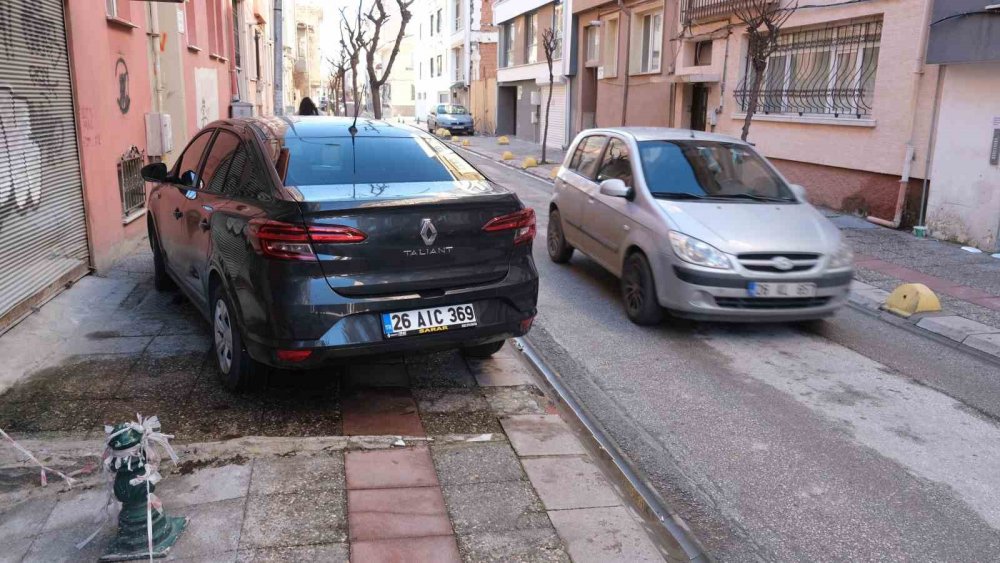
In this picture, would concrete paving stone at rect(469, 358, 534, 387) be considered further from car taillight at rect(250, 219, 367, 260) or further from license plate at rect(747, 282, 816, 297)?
license plate at rect(747, 282, 816, 297)

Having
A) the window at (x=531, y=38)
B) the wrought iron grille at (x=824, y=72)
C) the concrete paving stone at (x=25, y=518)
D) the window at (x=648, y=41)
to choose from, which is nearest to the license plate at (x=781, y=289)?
the concrete paving stone at (x=25, y=518)

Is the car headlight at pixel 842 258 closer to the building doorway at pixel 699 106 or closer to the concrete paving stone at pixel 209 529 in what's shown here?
the concrete paving stone at pixel 209 529

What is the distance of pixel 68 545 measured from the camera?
3158 mm

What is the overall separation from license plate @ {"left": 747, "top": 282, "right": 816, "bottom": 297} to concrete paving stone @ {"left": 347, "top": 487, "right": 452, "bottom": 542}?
3.49 metres

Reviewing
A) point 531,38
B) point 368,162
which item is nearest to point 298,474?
point 368,162

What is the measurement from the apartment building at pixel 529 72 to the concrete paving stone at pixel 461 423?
23.0 metres

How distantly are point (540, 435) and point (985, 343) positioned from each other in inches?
170

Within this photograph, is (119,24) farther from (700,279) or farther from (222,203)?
(700,279)

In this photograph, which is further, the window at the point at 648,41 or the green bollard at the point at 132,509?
the window at the point at 648,41

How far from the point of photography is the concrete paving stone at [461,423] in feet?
14.7

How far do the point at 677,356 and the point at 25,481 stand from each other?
14.2 feet

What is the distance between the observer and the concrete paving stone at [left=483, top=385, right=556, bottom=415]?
15.7 feet

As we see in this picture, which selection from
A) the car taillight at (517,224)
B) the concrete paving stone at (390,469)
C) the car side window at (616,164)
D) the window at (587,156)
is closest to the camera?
the concrete paving stone at (390,469)

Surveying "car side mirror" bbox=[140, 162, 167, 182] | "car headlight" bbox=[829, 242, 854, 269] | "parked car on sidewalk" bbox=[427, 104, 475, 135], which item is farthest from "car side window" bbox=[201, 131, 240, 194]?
"parked car on sidewalk" bbox=[427, 104, 475, 135]
